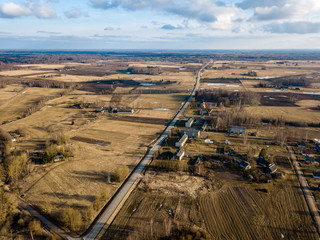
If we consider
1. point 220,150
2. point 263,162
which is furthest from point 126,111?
point 263,162

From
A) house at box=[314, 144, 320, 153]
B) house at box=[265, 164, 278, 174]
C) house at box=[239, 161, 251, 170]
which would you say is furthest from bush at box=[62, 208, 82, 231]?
house at box=[314, 144, 320, 153]

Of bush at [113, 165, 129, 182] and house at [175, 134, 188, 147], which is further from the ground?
house at [175, 134, 188, 147]

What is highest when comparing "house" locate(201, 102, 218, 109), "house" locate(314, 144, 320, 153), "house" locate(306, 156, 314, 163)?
"house" locate(201, 102, 218, 109)

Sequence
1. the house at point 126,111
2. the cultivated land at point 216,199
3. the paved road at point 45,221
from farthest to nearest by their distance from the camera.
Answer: the house at point 126,111 < the cultivated land at point 216,199 < the paved road at point 45,221

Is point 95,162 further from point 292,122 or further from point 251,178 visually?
point 292,122

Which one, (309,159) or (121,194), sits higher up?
(309,159)

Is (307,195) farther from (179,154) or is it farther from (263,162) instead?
(179,154)

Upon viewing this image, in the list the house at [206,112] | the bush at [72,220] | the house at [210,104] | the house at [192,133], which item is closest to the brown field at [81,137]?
the bush at [72,220]

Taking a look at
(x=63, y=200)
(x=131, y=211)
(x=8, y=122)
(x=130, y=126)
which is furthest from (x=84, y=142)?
(x=8, y=122)

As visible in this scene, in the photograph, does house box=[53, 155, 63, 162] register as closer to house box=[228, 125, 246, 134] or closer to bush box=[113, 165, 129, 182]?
bush box=[113, 165, 129, 182]

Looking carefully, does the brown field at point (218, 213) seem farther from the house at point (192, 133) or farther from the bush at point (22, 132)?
the bush at point (22, 132)

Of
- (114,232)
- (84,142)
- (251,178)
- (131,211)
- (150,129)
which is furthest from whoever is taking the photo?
(150,129)
